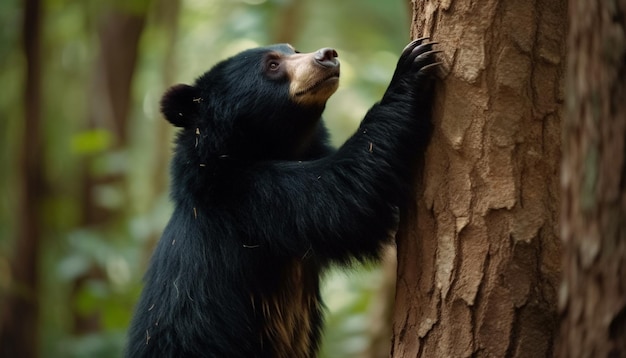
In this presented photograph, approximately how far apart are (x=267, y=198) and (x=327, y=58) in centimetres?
83

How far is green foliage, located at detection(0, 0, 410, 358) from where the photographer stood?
311 inches

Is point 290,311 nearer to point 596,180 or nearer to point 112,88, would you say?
point 596,180

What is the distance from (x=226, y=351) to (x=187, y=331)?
0.20m

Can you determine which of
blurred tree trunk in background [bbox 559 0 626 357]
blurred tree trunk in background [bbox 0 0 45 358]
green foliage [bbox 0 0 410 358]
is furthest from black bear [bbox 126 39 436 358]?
blurred tree trunk in background [bbox 0 0 45 358]

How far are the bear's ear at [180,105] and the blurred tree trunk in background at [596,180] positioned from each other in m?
2.47

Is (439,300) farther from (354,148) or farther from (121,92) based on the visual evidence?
(121,92)


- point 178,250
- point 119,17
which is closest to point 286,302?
point 178,250

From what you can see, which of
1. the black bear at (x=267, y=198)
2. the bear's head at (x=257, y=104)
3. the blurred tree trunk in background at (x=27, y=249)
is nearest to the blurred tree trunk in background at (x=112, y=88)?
the blurred tree trunk in background at (x=27, y=249)

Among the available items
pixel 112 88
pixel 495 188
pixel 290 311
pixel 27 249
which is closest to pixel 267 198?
pixel 290 311

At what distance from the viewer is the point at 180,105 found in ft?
13.1

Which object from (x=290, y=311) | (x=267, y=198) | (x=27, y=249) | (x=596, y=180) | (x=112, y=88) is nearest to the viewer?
(x=596, y=180)

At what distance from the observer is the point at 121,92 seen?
10180 mm

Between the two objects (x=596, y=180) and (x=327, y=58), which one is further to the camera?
(x=327, y=58)

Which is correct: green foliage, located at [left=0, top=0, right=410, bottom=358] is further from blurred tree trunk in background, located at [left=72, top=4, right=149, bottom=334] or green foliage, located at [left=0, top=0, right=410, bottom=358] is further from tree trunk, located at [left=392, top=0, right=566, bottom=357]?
tree trunk, located at [left=392, top=0, right=566, bottom=357]
